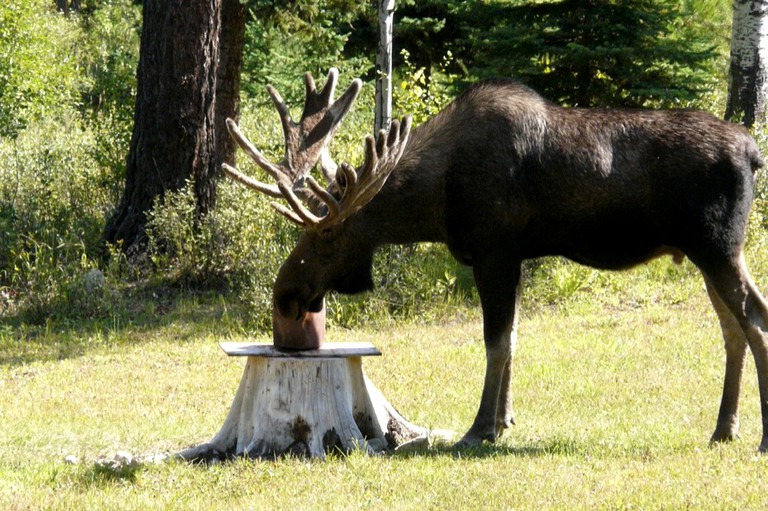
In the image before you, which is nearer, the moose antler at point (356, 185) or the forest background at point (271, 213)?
the moose antler at point (356, 185)

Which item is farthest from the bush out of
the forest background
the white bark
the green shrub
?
the white bark

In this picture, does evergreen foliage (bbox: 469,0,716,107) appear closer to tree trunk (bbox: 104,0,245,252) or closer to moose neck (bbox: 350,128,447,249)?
tree trunk (bbox: 104,0,245,252)

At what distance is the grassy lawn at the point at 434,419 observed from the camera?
22.8 ft

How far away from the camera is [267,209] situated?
14695 millimetres

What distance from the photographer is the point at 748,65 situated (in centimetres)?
1612

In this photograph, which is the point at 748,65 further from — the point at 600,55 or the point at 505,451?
the point at 505,451

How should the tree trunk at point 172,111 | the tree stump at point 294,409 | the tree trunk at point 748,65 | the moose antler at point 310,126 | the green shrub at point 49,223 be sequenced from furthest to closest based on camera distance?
1. the tree trunk at point 748,65
2. the tree trunk at point 172,111
3. the green shrub at point 49,223
4. the moose antler at point 310,126
5. the tree stump at point 294,409

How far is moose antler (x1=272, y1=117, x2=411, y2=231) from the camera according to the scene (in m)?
7.82

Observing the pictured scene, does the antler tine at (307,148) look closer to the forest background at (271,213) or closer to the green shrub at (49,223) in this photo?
the forest background at (271,213)

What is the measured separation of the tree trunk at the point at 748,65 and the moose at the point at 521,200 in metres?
8.36

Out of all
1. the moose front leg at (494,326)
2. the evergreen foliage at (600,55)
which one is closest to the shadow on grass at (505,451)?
the moose front leg at (494,326)

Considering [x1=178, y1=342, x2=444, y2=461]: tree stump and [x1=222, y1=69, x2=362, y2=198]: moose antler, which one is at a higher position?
[x1=222, y1=69, x2=362, y2=198]: moose antler

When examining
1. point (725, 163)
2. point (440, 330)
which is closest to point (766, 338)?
point (725, 163)

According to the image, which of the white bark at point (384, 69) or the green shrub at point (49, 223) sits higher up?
the white bark at point (384, 69)
